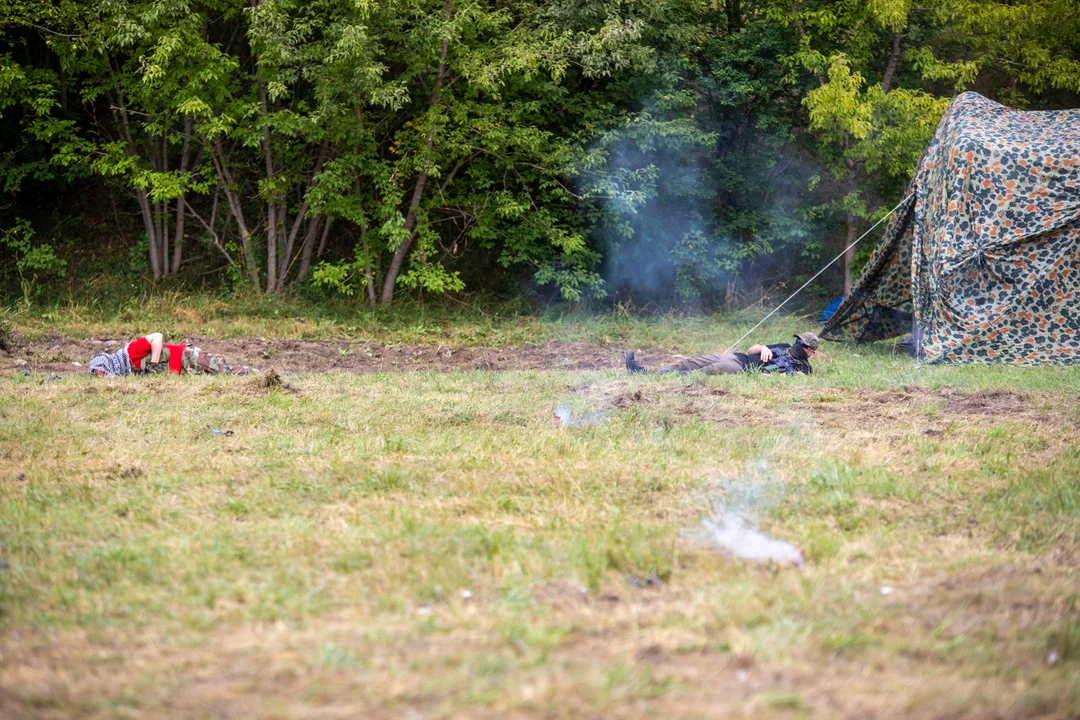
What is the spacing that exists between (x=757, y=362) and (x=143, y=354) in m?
5.60

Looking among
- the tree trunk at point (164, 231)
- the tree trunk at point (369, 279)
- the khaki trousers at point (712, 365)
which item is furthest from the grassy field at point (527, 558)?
the tree trunk at point (164, 231)

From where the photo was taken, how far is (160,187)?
1359 centimetres

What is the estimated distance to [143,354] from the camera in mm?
9031

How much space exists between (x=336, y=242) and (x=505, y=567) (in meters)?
12.8

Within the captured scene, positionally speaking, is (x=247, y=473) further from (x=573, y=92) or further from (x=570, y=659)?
(x=573, y=92)

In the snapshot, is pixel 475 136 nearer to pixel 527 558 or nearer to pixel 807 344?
pixel 807 344

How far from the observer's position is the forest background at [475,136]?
43.5ft

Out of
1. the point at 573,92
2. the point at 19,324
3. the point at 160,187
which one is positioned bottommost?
the point at 19,324

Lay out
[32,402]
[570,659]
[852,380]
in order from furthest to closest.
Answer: [852,380] < [32,402] < [570,659]

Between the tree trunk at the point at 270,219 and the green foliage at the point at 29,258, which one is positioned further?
the green foliage at the point at 29,258

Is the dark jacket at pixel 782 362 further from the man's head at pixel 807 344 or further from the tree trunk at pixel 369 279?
the tree trunk at pixel 369 279

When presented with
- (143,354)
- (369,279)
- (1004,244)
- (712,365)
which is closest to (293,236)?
(369,279)

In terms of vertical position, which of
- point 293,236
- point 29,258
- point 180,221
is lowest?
point 29,258

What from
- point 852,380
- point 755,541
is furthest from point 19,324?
point 755,541
